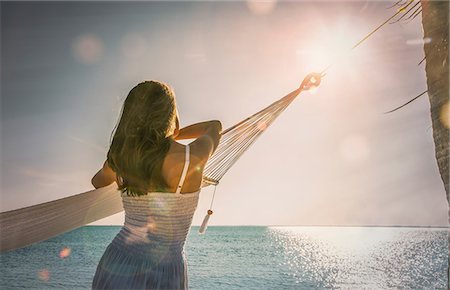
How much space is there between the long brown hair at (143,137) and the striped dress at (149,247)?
5 cm

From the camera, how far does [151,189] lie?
120cm

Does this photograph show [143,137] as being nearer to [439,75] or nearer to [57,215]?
[57,215]

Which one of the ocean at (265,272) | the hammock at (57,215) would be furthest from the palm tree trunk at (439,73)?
the ocean at (265,272)

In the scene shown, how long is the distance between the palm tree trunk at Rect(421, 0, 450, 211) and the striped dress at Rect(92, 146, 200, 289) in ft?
3.65

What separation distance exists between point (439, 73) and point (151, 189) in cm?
131

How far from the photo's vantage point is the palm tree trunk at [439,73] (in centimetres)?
171

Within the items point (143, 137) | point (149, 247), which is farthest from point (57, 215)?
point (143, 137)

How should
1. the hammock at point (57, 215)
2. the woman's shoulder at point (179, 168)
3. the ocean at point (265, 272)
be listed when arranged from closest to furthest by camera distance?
the woman's shoulder at point (179, 168), the hammock at point (57, 215), the ocean at point (265, 272)

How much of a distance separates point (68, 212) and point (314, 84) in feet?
4.66

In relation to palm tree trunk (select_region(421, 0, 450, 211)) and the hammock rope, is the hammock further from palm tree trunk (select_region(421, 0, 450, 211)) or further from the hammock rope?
palm tree trunk (select_region(421, 0, 450, 211))

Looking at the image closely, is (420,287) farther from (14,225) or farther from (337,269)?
(14,225)

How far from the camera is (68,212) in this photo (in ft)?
5.72

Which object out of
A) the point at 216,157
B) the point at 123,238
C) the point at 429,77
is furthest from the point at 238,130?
the point at 123,238

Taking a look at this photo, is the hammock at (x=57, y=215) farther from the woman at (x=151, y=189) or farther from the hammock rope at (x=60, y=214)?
the woman at (x=151, y=189)
